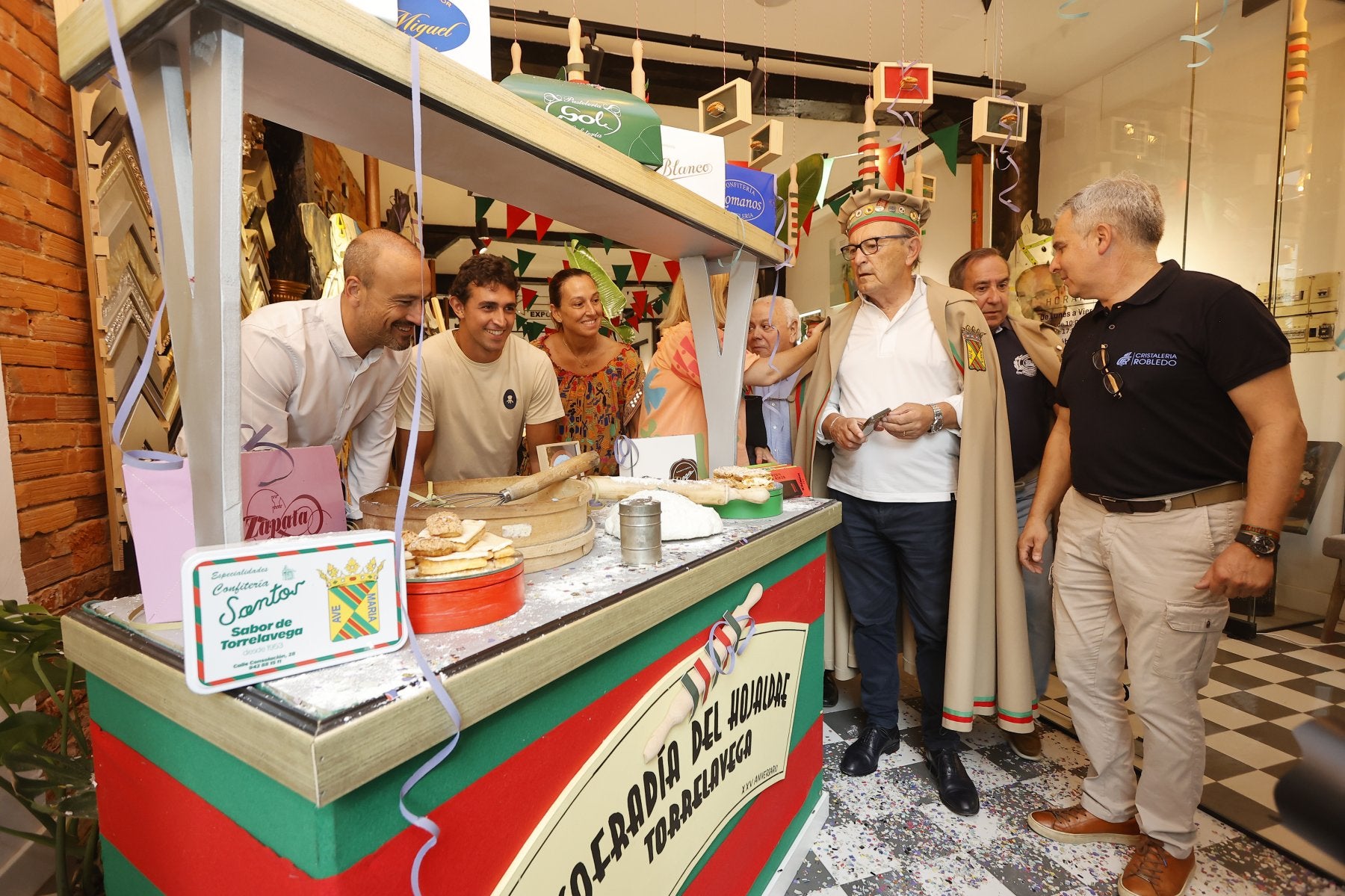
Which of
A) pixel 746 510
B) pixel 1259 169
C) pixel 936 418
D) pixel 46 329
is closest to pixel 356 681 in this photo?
pixel 746 510

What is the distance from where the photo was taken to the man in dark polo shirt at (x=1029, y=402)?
2.52m

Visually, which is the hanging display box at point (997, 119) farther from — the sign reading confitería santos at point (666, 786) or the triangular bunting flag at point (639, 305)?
the triangular bunting flag at point (639, 305)

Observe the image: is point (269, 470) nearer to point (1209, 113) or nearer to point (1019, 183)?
point (1209, 113)

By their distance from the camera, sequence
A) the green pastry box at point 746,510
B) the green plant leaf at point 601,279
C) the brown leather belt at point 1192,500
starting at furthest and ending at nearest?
the green plant leaf at point 601,279 < the brown leather belt at point 1192,500 < the green pastry box at point 746,510

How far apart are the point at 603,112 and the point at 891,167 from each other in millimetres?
2318

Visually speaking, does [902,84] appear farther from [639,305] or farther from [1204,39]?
[639,305]

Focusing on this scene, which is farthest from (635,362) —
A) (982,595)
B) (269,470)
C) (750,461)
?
(269,470)

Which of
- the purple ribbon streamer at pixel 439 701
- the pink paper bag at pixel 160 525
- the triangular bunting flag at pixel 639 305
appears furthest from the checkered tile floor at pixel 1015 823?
the triangular bunting flag at pixel 639 305

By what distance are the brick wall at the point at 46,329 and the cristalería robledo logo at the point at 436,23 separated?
156cm

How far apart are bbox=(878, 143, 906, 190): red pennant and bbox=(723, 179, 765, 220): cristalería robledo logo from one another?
1.53 metres

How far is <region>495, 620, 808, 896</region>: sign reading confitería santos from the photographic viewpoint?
2.90 ft

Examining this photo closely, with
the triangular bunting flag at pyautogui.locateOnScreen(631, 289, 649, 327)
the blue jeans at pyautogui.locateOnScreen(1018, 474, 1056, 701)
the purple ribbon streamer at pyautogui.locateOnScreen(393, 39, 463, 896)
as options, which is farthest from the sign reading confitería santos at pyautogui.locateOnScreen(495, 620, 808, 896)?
the triangular bunting flag at pyautogui.locateOnScreen(631, 289, 649, 327)

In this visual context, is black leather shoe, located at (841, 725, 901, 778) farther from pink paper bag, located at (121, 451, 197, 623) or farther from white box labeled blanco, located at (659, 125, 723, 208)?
pink paper bag, located at (121, 451, 197, 623)

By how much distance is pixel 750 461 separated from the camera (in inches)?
108
